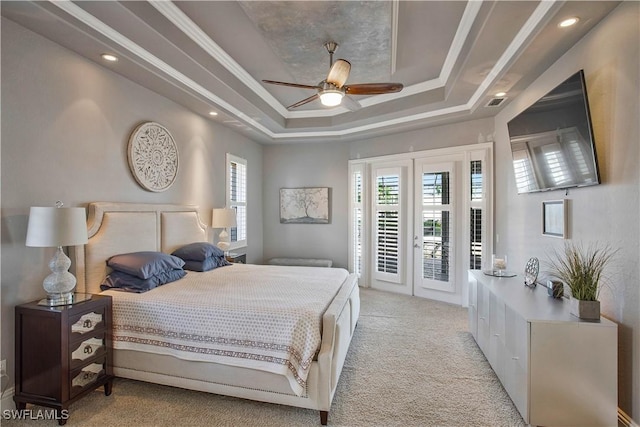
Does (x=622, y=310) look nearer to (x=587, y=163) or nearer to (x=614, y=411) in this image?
(x=614, y=411)

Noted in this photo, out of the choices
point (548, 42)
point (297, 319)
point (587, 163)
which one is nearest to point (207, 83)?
point (297, 319)

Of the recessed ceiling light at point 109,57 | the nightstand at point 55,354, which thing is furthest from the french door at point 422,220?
the nightstand at point 55,354

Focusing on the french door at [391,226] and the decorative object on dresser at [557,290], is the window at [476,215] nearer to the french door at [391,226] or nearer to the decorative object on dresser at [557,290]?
the french door at [391,226]

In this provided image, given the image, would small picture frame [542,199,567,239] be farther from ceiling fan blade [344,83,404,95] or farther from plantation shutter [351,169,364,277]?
plantation shutter [351,169,364,277]

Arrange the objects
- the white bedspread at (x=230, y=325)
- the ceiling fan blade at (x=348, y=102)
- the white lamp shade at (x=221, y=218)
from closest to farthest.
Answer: the white bedspread at (x=230, y=325)
the ceiling fan blade at (x=348, y=102)
the white lamp shade at (x=221, y=218)

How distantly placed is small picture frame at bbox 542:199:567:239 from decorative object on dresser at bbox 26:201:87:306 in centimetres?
375

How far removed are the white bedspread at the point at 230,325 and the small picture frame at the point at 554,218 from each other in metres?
2.04

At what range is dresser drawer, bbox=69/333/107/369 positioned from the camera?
2139 millimetres

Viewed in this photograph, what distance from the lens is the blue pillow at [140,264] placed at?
2713mm

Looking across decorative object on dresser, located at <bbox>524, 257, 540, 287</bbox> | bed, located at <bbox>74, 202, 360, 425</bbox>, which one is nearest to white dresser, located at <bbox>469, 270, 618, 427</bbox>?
decorative object on dresser, located at <bbox>524, 257, 540, 287</bbox>

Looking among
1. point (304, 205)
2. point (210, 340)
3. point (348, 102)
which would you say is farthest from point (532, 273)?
point (304, 205)

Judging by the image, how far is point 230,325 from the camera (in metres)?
2.23

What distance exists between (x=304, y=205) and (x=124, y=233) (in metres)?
3.46

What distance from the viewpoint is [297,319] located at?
216 cm
